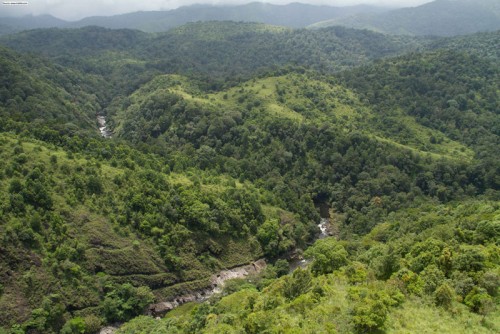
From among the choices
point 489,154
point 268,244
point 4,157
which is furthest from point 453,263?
point 489,154

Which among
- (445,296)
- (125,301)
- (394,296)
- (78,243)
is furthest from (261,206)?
(445,296)

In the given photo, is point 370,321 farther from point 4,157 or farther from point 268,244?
point 4,157

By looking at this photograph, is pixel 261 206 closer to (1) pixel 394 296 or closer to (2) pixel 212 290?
(2) pixel 212 290

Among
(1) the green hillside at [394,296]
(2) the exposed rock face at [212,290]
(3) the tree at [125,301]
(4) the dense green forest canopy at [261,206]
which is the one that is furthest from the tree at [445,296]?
(3) the tree at [125,301]

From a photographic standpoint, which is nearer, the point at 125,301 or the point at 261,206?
the point at 125,301

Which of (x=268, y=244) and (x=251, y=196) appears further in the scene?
(x=251, y=196)

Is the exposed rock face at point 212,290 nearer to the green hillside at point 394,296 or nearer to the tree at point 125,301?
the tree at point 125,301
